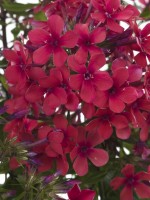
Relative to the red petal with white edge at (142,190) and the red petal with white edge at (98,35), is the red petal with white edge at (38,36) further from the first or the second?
the red petal with white edge at (142,190)

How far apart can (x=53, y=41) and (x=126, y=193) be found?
0.33 meters

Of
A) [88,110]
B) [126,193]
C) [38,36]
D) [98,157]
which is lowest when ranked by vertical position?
[126,193]

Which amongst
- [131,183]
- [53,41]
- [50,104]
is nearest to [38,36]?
[53,41]

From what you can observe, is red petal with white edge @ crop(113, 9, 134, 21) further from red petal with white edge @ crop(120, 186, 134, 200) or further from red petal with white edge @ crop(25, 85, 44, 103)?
red petal with white edge @ crop(120, 186, 134, 200)

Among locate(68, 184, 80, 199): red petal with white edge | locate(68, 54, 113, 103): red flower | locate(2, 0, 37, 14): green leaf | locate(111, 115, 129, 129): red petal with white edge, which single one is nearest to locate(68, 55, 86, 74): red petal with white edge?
locate(68, 54, 113, 103): red flower

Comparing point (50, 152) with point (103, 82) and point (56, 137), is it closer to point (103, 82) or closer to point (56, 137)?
point (56, 137)

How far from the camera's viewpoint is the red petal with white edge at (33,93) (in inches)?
36.6

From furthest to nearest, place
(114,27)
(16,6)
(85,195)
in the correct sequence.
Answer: (16,6), (114,27), (85,195)

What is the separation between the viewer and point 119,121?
936mm

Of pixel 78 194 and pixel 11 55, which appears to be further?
pixel 11 55

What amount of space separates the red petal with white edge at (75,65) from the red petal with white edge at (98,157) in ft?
0.52

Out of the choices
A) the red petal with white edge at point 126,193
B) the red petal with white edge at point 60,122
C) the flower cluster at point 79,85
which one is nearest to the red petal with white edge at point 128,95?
the flower cluster at point 79,85

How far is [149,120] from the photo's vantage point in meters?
0.98

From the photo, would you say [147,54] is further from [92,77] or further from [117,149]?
[117,149]
